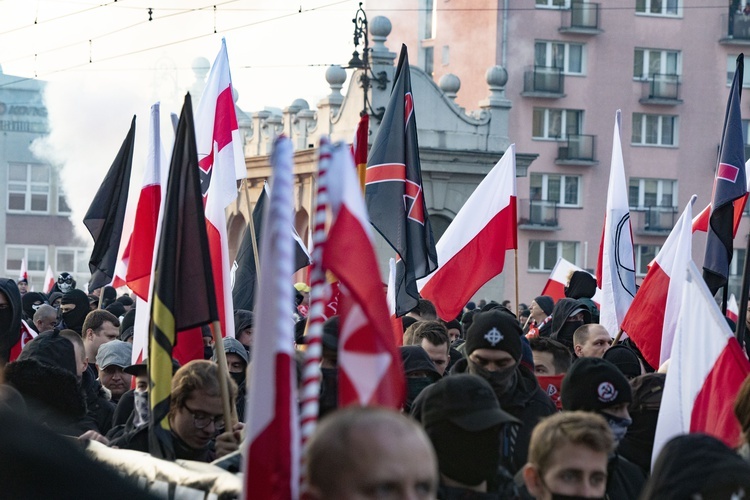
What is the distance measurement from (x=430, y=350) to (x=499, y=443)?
3.68 metres

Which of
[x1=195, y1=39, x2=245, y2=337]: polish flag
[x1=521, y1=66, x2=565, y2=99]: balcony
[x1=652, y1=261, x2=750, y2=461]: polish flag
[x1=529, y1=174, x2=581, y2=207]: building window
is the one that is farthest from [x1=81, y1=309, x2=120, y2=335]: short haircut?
[x1=521, y1=66, x2=565, y2=99]: balcony

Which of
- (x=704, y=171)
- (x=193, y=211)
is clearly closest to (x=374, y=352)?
(x=193, y=211)

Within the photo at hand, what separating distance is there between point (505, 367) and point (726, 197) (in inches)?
192

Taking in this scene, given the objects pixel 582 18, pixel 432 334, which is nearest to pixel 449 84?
pixel 582 18

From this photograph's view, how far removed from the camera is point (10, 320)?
964cm

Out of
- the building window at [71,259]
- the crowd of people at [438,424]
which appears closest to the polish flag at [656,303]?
the crowd of people at [438,424]

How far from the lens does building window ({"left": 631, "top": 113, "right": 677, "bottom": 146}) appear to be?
52844 millimetres

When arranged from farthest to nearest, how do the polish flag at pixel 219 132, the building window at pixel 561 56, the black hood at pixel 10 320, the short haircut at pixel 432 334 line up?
the building window at pixel 561 56
the polish flag at pixel 219 132
the black hood at pixel 10 320
the short haircut at pixel 432 334

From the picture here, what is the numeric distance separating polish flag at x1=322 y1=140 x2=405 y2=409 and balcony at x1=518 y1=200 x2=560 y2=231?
152ft

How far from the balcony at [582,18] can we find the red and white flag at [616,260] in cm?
3936

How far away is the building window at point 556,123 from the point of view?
5166cm

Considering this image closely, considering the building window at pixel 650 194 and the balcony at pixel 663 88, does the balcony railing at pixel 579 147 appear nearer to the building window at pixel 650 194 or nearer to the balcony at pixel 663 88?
the building window at pixel 650 194

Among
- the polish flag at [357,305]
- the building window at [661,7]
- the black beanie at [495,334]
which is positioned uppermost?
the building window at [661,7]

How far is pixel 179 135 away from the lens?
6223 millimetres
